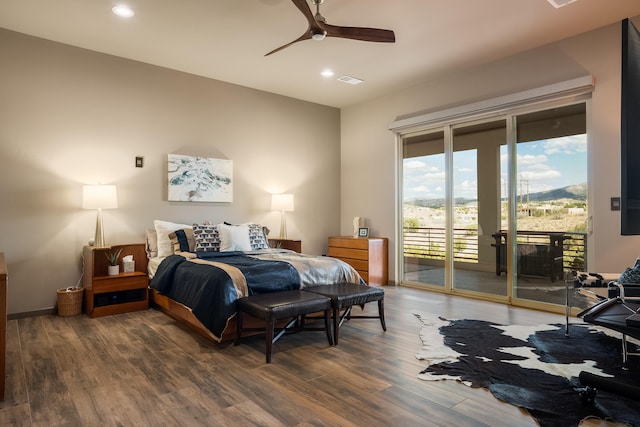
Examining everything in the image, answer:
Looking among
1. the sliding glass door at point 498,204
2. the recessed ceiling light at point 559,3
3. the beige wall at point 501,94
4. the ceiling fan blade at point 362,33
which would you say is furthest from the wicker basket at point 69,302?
the recessed ceiling light at point 559,3

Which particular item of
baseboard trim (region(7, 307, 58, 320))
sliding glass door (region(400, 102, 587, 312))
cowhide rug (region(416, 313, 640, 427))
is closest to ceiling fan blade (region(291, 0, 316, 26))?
cowhide rug (region(416, 313, 640, 427))

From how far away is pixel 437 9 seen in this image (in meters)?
3.49

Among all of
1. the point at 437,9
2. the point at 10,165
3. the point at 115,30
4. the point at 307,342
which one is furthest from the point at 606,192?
the point at 10,165

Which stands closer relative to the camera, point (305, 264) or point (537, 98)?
point (305, 264)

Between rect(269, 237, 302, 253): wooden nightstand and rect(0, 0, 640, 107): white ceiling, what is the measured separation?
2.24 m

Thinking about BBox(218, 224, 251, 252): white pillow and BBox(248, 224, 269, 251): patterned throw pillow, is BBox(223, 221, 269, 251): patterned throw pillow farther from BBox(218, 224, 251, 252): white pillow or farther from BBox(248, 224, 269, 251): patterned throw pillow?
BBox(218, 224, 251, 252): white pillow

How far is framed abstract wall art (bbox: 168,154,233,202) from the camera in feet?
16.3

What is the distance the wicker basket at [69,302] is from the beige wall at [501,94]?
157 inches

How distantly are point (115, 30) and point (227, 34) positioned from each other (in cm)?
110

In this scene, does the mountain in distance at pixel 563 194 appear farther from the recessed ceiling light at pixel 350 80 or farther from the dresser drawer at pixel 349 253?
the recessed ceiling light at pixel 350 80

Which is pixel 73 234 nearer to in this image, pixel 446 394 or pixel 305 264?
pixel 305 264

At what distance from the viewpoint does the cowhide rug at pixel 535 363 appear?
81.9 inches

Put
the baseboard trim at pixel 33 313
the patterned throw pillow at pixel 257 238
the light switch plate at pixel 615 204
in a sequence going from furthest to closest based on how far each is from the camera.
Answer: the patterned throw pillow at pixel 257 238 < the baseboard trim at pixel 33 313 < the light switch plate at pixel 615 204

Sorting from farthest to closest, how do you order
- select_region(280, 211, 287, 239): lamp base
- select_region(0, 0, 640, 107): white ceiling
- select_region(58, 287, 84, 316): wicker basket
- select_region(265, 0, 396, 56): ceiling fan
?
1. select_region(280, 211, 287, 239): lamp base
2. select_region(58, 287, 84, 316): wicker basket
3. select_region(0, 0, 640, 107): white ceiling
4. select_region(265, 0, 396, 56): ceiling fan
